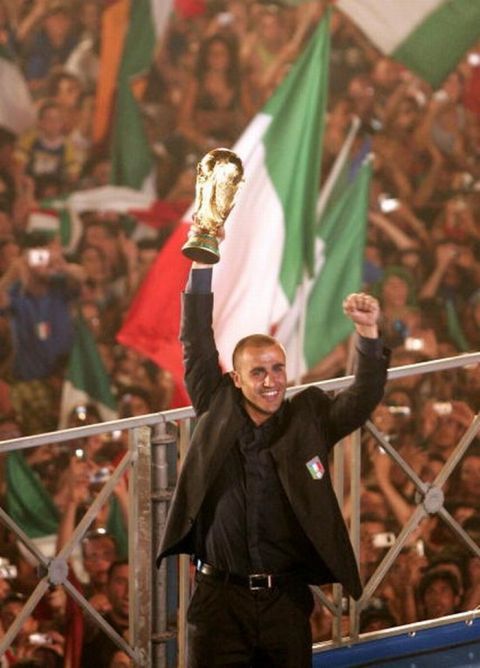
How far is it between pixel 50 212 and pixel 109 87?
34.5 inches

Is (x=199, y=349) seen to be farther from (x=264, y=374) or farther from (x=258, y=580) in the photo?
(x=258, y=580)

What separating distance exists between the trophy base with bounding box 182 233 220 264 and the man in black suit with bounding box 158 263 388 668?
0.27m

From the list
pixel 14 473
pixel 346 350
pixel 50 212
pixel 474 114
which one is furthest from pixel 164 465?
pixel 474 114

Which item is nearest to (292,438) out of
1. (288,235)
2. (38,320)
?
(38,320)

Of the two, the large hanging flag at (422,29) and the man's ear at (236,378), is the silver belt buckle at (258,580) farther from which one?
the large hanging flag at (422,29)

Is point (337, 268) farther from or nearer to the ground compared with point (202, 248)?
farther from the ground

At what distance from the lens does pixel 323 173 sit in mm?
9172

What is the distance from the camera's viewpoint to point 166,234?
8812mm

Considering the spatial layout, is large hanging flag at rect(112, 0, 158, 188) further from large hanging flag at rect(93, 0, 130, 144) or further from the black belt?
the black belt

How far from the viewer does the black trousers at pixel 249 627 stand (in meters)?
3.90

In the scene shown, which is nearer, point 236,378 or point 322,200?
point 236,378

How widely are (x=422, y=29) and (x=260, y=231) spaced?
1.87 metres

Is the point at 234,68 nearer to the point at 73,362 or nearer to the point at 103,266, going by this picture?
the point at 103,266

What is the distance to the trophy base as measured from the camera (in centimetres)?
400
